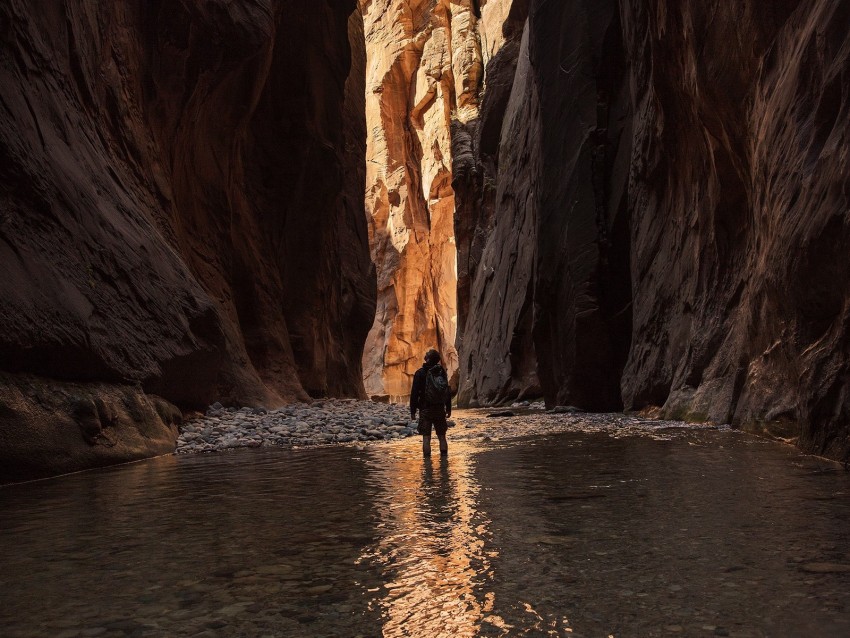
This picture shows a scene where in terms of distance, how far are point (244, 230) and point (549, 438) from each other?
38.9ft

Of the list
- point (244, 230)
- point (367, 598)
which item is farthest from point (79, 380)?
point (244, 230)

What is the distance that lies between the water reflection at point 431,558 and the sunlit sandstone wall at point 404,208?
5141 centimetres

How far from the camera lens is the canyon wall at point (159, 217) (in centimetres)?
659

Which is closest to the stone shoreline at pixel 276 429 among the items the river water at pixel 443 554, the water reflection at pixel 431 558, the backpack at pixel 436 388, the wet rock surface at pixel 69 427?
the wet rock surface at pixel 69 427

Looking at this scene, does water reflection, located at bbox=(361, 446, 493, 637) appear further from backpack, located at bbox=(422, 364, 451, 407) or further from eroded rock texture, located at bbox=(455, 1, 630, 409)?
eroded rock texture, located at bbox=(455, 1, 630, 409)

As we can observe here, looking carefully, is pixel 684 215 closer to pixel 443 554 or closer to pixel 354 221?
pixel 443 554

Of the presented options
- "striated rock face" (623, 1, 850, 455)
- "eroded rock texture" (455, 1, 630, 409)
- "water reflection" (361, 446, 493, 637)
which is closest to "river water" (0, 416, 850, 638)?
"water reflection" (361, 446, 493, 637)

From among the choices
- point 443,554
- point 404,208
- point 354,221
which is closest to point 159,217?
point 443,554

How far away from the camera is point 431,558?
2.87 metres

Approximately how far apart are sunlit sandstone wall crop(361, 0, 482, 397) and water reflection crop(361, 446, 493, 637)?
51.4 metres

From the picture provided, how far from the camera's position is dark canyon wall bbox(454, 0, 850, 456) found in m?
5.82

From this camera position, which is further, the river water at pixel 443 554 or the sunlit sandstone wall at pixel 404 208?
the sunlit sandstone wall at pixel 404 208

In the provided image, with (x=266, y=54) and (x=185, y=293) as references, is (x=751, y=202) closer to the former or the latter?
(x=185, y=293)

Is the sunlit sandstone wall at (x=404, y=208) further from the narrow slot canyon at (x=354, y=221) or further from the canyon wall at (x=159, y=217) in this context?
the canyon wall at (x=159, y=217)
